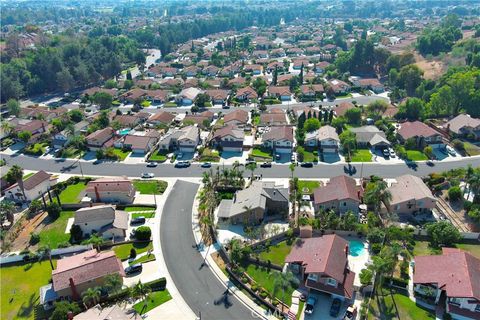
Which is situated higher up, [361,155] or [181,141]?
[181,141]

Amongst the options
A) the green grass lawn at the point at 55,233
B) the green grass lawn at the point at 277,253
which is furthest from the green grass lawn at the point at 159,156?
the green grass lawn at the point at 277,253

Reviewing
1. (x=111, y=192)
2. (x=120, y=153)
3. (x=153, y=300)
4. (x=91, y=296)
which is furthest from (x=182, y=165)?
(x=91, y=296)

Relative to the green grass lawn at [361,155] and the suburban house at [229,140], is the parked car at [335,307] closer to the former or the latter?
the green grass lawn at [361,155]

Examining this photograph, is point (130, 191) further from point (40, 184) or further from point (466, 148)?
point (466, 148)

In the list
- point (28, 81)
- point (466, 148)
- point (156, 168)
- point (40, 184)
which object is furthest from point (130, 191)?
point (28, 81)

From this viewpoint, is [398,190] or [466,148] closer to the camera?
[398,190]

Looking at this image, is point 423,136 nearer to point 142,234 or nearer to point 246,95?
point 246,95
